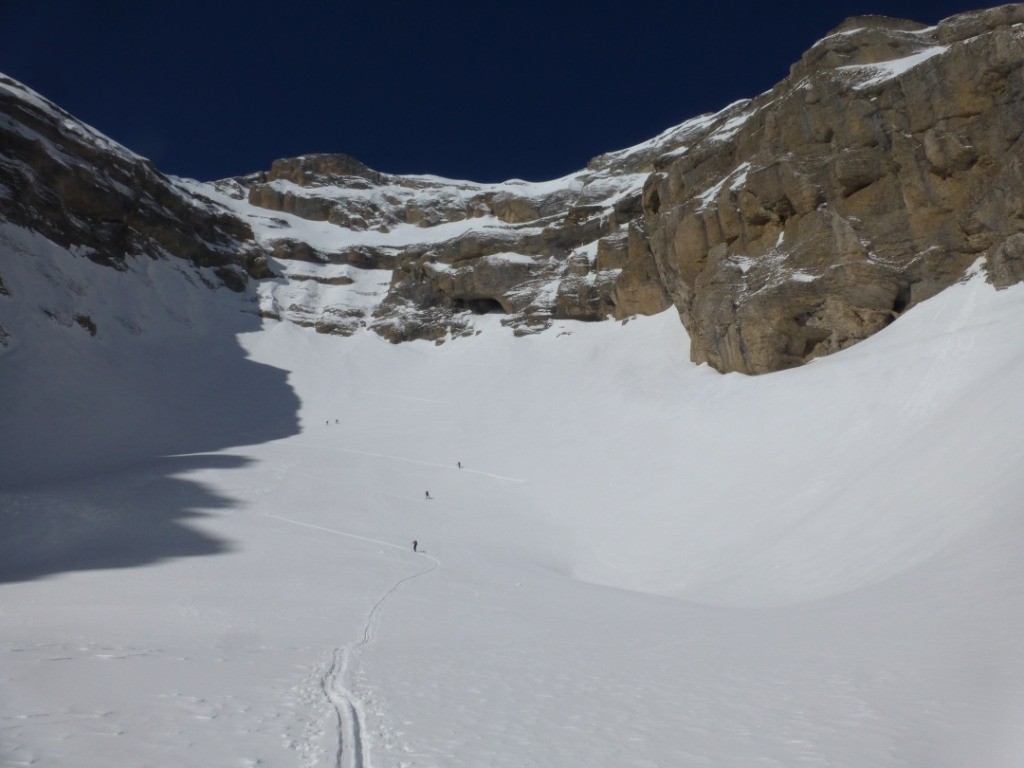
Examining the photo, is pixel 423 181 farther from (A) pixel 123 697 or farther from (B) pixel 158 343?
(A) pixel 123 697

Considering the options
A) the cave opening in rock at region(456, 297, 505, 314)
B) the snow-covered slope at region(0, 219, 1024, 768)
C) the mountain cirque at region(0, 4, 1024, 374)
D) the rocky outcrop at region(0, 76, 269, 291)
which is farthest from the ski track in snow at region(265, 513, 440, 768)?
the rocky outcrop at region(0, 76, 269, 291)

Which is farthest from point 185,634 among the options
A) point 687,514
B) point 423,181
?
point 423,181

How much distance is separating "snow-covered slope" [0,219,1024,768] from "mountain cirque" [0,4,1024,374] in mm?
3843

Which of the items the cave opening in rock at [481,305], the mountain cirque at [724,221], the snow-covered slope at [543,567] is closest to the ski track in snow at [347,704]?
the snow-covered slope at [543,567]

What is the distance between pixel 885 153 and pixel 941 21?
9.36m

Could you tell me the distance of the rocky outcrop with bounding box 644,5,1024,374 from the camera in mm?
31906

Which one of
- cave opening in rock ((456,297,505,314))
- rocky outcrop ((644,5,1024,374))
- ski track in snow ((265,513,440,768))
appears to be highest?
cave opening in rock ((456,297,505,314))

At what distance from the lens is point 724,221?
43.0 metres

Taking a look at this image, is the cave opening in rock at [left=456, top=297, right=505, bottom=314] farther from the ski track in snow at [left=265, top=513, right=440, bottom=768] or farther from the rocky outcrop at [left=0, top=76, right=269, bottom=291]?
the ski track in snow at [left=265, top=513, right=440, bottom=768]

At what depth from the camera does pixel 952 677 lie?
26.6 feet

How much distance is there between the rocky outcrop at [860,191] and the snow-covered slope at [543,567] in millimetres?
2845

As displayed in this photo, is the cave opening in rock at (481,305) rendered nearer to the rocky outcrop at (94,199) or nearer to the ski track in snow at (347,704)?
the rocky outcrop at (94,199)

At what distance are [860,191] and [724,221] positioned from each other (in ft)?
27.9

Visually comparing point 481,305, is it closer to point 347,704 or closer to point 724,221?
point 724,221
